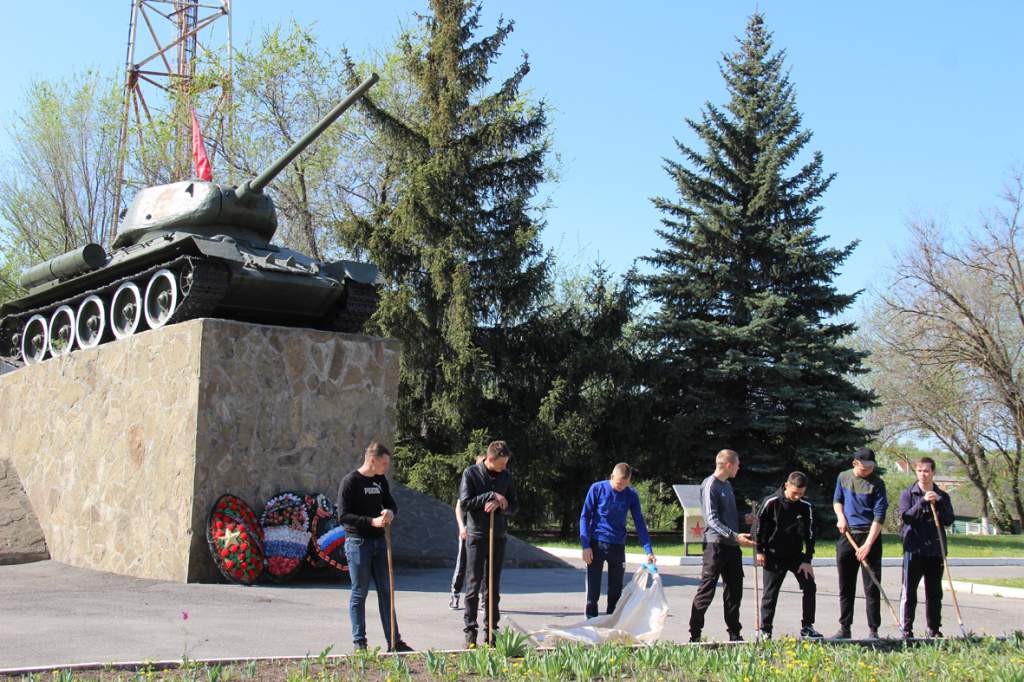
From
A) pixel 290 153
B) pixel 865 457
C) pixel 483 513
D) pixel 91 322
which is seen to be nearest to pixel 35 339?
pixel 91 322

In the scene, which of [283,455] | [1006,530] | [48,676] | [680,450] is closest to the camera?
[48,676]

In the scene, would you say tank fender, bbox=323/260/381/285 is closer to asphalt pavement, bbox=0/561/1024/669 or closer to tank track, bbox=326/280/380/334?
tank track, bbox=326/280/380/334

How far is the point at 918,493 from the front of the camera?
28.2 feet

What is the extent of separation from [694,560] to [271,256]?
7381 millimetres

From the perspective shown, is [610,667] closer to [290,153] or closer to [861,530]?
[861,530]

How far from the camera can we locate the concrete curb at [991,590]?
12.8 meters

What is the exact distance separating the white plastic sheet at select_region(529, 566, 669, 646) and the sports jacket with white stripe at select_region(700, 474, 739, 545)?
0.58 meters

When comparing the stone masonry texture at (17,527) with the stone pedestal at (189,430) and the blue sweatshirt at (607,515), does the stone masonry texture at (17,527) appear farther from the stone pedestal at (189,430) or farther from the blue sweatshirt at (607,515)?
the blue sweatshirt at (607,515)

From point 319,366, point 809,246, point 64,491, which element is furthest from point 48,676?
point 809,246

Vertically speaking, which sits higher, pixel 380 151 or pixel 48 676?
pixel 380 151

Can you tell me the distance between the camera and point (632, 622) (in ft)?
24.1

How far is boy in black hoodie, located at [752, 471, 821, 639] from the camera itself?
804 centimetres

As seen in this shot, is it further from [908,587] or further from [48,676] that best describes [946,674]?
[48,676]

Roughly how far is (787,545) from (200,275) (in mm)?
8155
